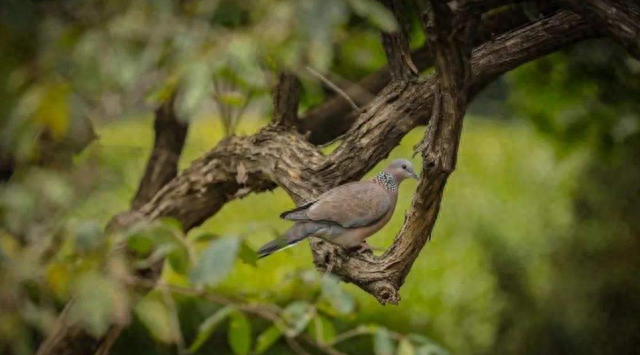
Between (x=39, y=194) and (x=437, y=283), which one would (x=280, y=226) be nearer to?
(x=437, y=283)

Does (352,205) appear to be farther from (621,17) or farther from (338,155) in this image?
(621,17)

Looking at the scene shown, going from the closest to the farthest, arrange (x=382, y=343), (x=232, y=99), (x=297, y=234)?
(x=382, y=343) → (x=297, y=234) → (x=232, y=99)

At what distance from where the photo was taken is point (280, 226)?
7.09 metres

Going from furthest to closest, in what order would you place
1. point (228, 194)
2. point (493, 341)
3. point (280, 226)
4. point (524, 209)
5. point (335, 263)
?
1. point (280, 226)
2. point (524, 209)
3. point (493, 341)
4. point (228, 194)
5. point (335, 263)

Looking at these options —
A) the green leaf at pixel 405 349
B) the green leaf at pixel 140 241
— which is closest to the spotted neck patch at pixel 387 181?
the green leaf at pixel 140 241

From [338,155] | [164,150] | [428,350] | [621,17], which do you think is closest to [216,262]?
[428,350]

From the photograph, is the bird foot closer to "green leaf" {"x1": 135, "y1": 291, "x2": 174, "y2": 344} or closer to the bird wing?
the bird wing

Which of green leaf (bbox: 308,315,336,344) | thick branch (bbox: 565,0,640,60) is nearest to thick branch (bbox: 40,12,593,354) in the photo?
thick branch (bbox: 565,0,640,60)

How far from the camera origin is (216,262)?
7.47 ft

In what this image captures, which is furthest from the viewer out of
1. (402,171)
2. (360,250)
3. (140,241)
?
(402,171)

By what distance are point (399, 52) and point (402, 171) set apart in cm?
84

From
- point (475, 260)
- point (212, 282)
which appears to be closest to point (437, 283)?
point (475, 260)

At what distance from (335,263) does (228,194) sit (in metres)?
1.04

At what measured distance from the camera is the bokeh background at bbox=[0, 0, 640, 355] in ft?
8.68
